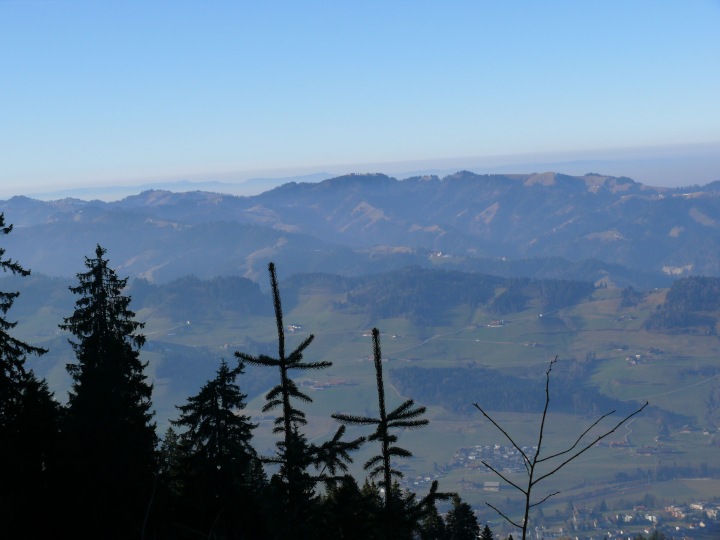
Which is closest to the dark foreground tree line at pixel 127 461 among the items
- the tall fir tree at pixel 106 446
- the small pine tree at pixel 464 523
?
the tall fir tree at pixel 106 446

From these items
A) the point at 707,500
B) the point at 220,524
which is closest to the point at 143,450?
the point at 220,524

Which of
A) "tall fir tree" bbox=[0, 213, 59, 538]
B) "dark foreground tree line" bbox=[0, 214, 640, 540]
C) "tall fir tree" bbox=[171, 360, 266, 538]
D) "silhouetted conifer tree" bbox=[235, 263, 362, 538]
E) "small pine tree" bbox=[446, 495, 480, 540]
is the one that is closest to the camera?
"silhouetted conifer tree" bbox=[235, 263, 362, 538]

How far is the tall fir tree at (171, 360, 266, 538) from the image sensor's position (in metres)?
21.5

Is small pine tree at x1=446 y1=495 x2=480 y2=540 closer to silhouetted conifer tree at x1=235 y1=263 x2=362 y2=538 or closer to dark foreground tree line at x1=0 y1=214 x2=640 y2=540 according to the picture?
dark foreground tree line at x1=0 y1=214 x2=640 y2=540

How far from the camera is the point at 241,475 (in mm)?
22891

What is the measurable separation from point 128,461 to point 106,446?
70 cm

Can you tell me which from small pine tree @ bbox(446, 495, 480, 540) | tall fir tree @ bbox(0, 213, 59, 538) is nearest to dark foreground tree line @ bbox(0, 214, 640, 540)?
tall fir tree @ bbox(0, 213, 59, 538)

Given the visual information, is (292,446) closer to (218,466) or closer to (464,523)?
(218,466)

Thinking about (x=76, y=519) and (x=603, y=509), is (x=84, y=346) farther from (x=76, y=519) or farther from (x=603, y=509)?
(x=603, y=509)

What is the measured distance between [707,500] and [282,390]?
184135mm

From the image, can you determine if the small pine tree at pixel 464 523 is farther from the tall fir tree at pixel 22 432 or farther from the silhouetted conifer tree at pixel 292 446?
the tall fir tree at pixel 22 432

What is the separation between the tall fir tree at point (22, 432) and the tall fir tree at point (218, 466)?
4106 millimetres

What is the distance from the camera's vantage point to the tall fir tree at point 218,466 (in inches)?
846

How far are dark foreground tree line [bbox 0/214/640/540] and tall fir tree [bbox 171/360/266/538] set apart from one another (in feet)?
0.14
